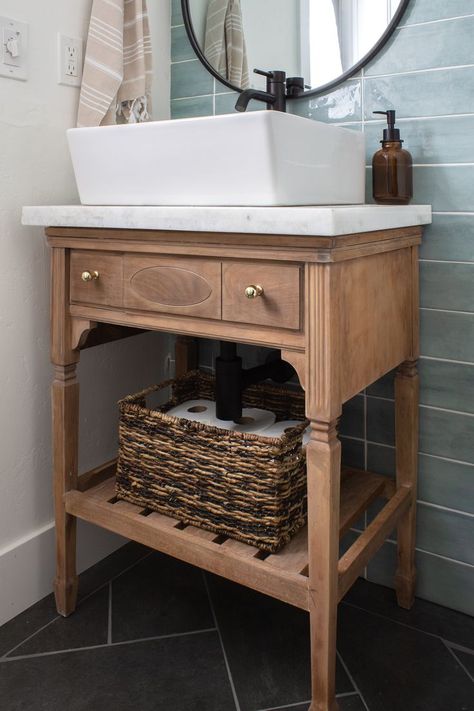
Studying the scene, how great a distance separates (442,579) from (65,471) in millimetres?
930

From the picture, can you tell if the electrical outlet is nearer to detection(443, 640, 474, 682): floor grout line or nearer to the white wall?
the white wall

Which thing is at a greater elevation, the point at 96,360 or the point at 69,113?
the point at 69,113

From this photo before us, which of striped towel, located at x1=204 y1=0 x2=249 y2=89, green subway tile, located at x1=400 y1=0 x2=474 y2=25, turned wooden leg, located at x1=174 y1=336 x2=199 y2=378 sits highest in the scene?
striped towel, located at x1=204 y1=0 x2=249 y2=89

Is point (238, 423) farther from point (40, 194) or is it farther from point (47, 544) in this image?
point (40, 194)

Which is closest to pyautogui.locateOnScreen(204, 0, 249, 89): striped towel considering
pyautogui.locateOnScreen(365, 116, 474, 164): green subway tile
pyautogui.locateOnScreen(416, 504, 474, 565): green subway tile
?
pyautogui.locateOnScreen(365, 116, 474, 164): green subway tile

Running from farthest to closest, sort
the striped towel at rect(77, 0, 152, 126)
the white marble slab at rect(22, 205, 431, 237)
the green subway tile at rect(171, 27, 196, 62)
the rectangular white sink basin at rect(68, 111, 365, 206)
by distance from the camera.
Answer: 1. the green subway tile at rect(171, 27, 196, 62)
2. the striped towel at rect(77, 0, 152, 126)
3. the rectangular white sink basin at rect(68, 111, 365, 206)
4. the white marble slab at rect(22, 205, 431, 237)

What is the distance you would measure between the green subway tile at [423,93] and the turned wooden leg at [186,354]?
751 mm

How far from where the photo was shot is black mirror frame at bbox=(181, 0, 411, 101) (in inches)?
52.6

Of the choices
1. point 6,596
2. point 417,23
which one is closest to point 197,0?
point 417,23

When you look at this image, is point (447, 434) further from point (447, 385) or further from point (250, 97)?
point (250, 97)

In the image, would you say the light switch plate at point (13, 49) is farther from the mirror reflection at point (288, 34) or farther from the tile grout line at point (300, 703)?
the tile grout line at point (300, 703)

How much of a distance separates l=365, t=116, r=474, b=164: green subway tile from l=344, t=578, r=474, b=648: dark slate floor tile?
1038 millimetres

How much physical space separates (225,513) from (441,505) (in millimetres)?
546

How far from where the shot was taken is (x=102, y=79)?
1.48m
